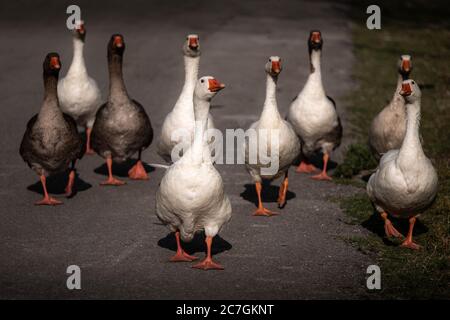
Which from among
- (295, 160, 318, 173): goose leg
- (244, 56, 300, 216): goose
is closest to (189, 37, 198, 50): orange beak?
(244, 56, 300, 216): goose

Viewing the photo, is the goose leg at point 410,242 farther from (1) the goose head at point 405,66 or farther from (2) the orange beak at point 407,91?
(1) the goose head at point 405,66

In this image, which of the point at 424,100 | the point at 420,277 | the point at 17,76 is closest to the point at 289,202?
the point at 420,277

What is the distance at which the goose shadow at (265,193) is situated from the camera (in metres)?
11.8

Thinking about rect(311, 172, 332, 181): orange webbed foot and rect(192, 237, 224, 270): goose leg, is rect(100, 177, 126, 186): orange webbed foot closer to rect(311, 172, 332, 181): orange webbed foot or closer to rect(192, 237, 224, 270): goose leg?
rect(311, 172, 332, 181): orange webbed foot

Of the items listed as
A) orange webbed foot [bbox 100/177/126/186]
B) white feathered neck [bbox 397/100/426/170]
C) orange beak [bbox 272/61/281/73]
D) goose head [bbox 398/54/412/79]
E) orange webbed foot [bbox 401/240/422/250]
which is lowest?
orange webbed foot [bbox 100/177/126/186]

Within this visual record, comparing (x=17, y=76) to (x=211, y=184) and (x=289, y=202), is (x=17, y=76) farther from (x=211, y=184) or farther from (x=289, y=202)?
(x=211, y=184)

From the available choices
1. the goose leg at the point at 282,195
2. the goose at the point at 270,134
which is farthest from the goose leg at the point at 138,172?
the goose leg at the point at 282,195

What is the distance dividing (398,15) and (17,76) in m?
15.7

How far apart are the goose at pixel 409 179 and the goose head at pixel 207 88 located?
7.31 ft

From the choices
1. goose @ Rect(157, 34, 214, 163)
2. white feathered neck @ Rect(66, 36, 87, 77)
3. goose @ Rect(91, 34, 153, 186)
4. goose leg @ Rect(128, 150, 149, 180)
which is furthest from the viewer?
white feathered neck @ Rect(66, 36, 87, 77)

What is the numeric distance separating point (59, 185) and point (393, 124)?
4726 mm

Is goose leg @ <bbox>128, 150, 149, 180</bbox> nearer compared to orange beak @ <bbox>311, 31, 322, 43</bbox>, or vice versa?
goose leg @ <bbox>128, 150, 149, 180</bbox>

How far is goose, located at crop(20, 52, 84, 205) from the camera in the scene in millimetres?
11031
